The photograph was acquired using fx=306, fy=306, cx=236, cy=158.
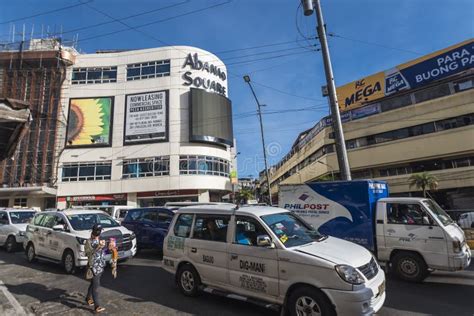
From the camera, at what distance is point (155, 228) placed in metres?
11.8

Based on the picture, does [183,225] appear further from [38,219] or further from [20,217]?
[20,217]

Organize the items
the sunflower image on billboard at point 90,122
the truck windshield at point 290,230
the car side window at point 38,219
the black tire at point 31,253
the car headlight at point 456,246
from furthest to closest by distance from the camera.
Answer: the sunflower image on billboard at point 90,122 < the car side window at point 38,219 < the black tire at point 31,253 < the car headlight at point 456,246 < the truck windshield at point 290,230

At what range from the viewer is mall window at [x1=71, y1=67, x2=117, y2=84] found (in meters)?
39.8

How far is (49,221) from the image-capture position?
1013 cm

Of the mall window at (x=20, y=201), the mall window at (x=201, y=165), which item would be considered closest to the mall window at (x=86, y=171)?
the mall window at (x=20, y=201)

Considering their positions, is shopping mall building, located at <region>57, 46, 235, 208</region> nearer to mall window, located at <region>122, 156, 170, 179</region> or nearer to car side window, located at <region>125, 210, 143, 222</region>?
mall window, located at <region>122, 156, 170, 179</region>

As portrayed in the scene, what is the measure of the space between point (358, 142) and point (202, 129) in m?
19.5

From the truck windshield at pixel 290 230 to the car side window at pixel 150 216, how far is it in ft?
25.5

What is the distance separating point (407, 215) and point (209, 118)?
3184 centimetres

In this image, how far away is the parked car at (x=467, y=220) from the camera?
1350 cm

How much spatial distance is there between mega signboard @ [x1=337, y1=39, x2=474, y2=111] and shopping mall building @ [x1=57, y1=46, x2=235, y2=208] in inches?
662

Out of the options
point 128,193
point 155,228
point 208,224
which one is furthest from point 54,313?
point 128,193

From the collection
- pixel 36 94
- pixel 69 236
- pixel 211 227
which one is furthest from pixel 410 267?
pixel 36 94

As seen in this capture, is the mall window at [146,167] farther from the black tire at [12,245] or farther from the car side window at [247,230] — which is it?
the car side window at [247,230]
